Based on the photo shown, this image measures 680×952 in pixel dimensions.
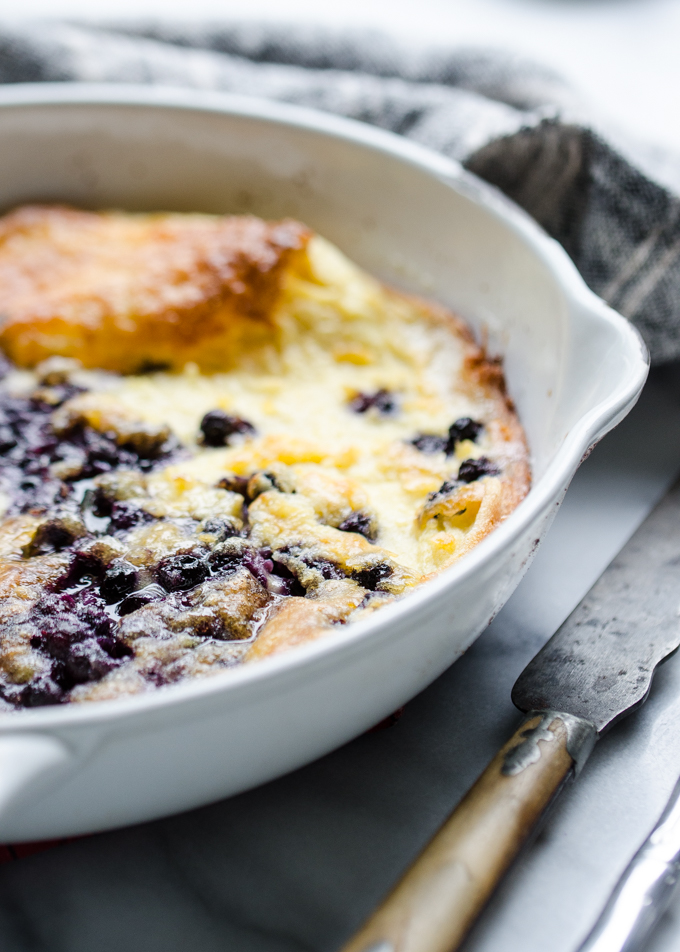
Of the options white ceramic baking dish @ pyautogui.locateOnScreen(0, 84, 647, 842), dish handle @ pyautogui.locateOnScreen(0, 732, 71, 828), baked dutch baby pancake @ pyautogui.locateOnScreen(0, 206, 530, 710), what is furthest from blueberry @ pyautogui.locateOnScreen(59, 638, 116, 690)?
dish handle @ pyautogui.locateOnScreen(0, 732, 71, 828)

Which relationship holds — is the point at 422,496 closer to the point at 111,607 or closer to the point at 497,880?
the point at 111,607

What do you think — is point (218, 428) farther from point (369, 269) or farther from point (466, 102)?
point (466, 102)

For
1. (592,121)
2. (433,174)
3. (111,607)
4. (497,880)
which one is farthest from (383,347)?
(497,880)

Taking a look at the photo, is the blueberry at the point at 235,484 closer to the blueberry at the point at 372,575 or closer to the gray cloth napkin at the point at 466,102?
the blueberry at the point at 372,575

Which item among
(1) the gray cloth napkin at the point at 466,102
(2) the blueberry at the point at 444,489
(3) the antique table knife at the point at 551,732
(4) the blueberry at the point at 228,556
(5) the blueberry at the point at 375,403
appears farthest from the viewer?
(1) the gray cloth napkin at the point at 466,102

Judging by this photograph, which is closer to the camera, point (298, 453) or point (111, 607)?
point (111, 607)

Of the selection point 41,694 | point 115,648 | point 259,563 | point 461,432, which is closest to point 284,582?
point 259,563

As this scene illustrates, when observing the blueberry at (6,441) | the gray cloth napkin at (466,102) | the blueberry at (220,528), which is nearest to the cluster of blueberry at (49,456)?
the blueberry at (6,441)
